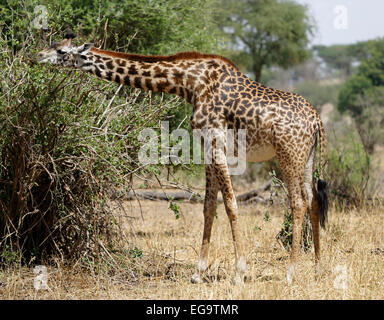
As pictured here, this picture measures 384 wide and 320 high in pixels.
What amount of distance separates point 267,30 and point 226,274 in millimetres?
16883

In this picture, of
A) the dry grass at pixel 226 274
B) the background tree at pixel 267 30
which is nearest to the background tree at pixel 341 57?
the background tree at pixel 267 30

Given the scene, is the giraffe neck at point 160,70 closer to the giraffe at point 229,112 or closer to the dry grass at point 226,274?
the giraffe at point 229,112

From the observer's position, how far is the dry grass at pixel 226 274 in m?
5.02

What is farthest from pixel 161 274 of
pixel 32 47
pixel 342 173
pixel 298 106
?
pixel 342 173

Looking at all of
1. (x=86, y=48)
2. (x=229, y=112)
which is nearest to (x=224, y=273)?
→ (x=229, y=112)

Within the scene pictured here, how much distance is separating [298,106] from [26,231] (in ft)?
10.2

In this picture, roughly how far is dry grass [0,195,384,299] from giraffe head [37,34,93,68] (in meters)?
1.72

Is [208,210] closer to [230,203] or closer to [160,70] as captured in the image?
[230,203]

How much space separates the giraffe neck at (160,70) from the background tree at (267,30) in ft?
50.0

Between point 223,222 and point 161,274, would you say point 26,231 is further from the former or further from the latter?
point 223,222

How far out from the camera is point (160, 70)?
5.93 meters

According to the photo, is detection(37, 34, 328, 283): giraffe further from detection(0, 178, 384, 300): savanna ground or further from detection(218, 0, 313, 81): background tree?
detection(218, 0, 313, 81): background tree

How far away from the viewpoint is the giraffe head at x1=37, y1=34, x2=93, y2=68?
556cm

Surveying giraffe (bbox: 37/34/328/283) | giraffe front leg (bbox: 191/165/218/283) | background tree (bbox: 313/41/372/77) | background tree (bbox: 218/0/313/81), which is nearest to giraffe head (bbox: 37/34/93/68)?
giraffe (bbox: 37/34/328/283)
